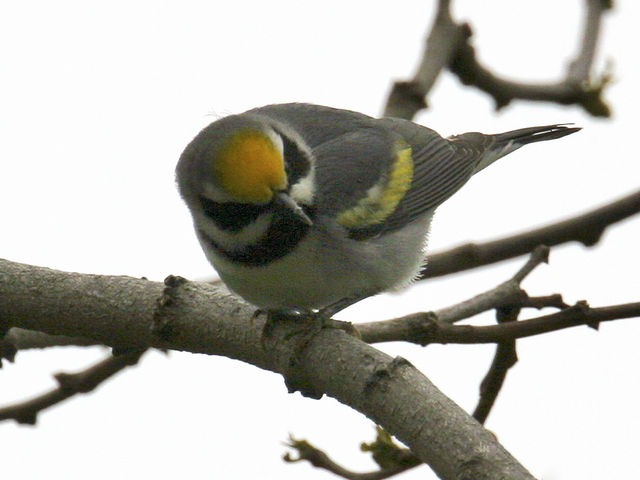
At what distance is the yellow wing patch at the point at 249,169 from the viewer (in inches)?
165

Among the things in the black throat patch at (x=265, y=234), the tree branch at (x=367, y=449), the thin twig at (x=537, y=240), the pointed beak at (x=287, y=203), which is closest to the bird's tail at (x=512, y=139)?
the thin twig at (x=537, y=240)

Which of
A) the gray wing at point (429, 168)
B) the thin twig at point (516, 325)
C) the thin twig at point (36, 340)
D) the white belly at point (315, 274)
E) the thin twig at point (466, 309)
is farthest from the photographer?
the gray wing at point (429, 168)

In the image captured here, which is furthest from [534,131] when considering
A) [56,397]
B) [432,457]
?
[432,457]

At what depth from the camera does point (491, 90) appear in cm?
619

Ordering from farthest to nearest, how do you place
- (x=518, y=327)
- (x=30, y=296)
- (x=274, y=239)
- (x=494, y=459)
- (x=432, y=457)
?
(x=274, y=239), (x=30, y=296), (x=518, y=327), (x=432, y=457), (x=494, y=459)

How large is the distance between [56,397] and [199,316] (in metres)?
1.31

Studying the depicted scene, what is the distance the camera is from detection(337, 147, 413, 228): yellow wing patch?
4909 mm

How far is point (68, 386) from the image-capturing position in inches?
188

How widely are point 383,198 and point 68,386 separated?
1959 mm

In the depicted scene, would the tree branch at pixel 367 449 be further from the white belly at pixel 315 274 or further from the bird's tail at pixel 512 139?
the bird's tail at pixel 512 139

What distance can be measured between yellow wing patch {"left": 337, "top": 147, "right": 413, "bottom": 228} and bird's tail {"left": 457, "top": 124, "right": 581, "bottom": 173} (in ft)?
→ 2.29

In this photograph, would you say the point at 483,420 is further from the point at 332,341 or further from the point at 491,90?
the point at 491,90

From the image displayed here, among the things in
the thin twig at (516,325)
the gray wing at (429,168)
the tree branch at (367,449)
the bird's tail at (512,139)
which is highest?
the bird's tail at (512,139)

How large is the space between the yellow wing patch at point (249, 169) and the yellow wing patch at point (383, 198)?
2.19 feet
